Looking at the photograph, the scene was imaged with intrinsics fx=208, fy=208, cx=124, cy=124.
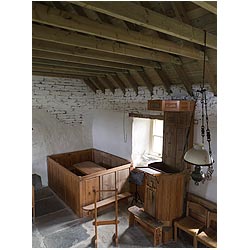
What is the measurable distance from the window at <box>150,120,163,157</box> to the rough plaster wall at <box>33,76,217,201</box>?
606 millimetres

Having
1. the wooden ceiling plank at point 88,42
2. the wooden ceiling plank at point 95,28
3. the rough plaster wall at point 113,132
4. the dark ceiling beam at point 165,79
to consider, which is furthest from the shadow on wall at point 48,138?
the wooden ceiling plank at point 95,28

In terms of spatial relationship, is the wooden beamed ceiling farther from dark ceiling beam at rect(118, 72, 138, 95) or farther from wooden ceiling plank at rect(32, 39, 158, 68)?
dark ceiling beam at rect(118, 72, 138, 95)

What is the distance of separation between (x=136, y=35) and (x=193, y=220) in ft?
10.7

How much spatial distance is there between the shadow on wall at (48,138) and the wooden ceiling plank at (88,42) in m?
3.77

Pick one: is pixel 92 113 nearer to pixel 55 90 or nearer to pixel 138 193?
pixel 55 90

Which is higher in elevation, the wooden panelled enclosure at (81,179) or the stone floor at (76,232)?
the wooden panelled enclosure at (81,179)

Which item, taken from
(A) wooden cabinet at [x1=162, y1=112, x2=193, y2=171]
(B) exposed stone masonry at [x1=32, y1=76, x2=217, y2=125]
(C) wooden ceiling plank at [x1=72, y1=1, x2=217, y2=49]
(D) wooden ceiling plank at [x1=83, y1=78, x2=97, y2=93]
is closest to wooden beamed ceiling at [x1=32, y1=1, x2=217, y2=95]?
(C) wooden ceiling plank at [x1=72, y1=1, x2=217, y2=49]

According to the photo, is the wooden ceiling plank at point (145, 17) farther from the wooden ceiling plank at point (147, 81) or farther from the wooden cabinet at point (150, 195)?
the wooden cabinet at point (150, 195)

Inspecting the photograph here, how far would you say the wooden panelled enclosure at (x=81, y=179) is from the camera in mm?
4484

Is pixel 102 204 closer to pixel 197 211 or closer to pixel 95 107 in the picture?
pixel 197 211

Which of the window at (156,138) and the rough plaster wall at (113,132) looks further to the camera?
the rough plaster wall at (113,132)

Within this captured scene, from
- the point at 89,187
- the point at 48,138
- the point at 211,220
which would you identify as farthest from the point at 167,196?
the point at 48,138
